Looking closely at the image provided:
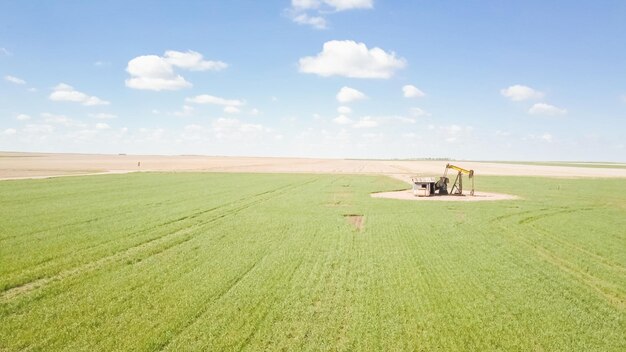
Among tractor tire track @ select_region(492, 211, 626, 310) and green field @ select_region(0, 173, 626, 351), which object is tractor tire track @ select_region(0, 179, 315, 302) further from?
tractor tire track @ select_region(492, 211, 626, 310)

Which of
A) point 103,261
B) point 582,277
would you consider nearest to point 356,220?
point 582,277

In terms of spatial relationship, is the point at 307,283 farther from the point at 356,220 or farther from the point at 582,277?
the point at 356,220

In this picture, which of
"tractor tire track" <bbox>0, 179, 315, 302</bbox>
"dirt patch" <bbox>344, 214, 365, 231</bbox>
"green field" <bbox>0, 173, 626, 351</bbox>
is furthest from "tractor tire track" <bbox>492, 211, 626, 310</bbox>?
"tractor tire track" <bbox>0, 179, 315, 302</bbox>

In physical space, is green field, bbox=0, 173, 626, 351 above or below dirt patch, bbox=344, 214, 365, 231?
below

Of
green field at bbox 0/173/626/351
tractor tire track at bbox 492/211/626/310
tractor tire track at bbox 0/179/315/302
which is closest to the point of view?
green field at bbox 0/173/626/351

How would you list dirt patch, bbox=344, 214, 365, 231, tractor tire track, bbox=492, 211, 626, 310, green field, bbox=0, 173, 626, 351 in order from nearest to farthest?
green field, bbox=0, 173, 626, 351 < tractor tire track, bbox=492, 211, 626, 310 < dirt patch, bbox=344, 214, 365, 231

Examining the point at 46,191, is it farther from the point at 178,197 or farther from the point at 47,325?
the point at 47,325

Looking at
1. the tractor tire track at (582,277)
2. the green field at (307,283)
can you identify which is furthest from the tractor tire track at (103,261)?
the tractor tire track at (582,277)

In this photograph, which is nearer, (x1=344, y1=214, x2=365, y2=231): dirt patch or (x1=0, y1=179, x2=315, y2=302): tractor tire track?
(x1=0, y1=179, x2=315, y2=302): tractor tire track
